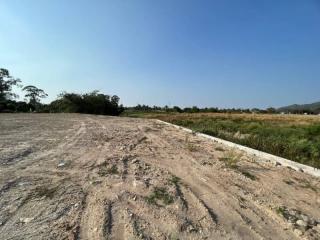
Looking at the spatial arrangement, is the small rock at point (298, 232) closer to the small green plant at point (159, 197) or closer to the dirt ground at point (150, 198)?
the dirt ground at point (150, 198)

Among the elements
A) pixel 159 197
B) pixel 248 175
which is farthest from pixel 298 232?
pixel 248 175

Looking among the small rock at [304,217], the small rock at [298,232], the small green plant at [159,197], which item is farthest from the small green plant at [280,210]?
the small green plant at [159,197]

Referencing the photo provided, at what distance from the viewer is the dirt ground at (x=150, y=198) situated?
13.7ft

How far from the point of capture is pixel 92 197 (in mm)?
5281

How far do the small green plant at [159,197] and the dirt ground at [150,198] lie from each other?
2cm

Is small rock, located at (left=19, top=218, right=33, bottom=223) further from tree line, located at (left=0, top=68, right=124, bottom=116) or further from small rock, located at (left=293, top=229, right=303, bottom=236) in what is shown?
tree line, located at (left=0, top=68, right=124, bottom=116)

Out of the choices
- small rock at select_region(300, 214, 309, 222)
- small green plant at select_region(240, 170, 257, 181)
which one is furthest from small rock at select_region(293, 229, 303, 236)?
small green plant at select_region(240, 170, 257, 181)

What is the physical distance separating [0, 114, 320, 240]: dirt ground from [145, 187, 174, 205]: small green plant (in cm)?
2

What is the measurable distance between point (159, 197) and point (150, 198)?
0.16m

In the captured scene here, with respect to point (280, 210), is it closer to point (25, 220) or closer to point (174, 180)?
point (174, 180)

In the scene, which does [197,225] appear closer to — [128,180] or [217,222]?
[217,222]

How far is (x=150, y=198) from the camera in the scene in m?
5.31

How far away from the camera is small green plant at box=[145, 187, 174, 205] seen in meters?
5.18

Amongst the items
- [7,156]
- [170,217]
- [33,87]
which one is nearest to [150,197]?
[170,217]
